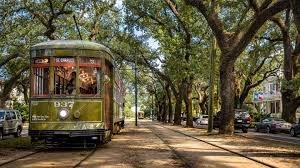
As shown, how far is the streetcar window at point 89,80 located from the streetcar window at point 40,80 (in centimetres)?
118

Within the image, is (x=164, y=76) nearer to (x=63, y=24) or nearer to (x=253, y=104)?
(x=63, y=24)

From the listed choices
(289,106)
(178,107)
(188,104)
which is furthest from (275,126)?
(178,107)

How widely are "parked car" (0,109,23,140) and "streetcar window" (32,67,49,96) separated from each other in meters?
11.2

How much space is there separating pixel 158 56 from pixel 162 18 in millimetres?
9560

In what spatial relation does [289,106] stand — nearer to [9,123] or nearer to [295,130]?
[295,130]

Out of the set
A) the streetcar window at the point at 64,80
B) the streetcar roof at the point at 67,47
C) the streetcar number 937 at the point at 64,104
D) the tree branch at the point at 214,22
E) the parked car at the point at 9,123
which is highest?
the tree branch at the point at 214,22

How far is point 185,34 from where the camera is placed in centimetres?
4756

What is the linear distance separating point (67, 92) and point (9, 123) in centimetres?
1319

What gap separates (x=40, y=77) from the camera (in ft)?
63.3

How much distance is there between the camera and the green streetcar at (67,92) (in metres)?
18.9

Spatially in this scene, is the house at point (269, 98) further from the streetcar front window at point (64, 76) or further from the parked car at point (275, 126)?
the streetcar front window at point (64, 76)

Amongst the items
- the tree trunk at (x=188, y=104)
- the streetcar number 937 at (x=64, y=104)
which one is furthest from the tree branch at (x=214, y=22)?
the tree trunk at (x=188, y=104)

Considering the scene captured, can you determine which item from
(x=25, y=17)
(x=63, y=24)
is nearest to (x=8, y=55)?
(x=63, y=24)

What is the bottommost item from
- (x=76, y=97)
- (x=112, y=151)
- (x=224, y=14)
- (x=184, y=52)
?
(x=112, y=151)
